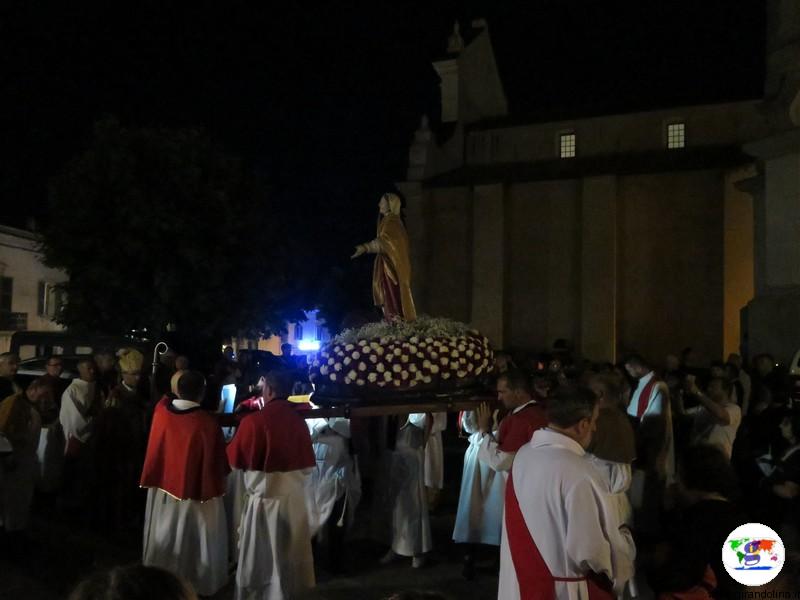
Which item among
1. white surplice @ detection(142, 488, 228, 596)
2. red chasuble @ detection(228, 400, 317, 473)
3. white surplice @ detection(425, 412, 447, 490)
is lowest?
white surplice @ detection(142, 488, 228, 596)

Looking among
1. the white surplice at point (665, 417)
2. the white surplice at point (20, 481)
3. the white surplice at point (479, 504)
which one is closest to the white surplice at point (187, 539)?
the white surplice at point (479, 504)

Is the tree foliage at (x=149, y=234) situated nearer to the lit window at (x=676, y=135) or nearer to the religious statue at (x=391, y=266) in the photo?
the lit window at (x=676, y=135)

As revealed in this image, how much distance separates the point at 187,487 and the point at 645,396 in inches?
209

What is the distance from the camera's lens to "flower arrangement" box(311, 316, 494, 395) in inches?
241

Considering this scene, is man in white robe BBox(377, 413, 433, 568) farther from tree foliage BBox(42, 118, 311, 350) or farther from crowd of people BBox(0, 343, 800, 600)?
tree foliage BBox(42, 118, 311, 350)

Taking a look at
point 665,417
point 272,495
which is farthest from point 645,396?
point 272,495

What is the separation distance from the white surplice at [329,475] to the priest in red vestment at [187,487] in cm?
102

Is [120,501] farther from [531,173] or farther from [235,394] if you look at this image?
[531,173]

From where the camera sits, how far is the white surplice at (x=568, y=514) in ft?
11.0

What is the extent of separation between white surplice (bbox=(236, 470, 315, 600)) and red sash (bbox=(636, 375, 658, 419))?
4.43 m

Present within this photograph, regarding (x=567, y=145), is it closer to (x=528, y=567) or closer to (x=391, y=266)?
(x=391, y=266)

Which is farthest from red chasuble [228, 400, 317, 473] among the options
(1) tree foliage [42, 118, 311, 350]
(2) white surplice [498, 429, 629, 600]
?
(1) tree foliage [42, 118, 311, 350]

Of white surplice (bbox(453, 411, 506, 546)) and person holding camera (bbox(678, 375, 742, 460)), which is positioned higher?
person holding camera (bbox(678, 375, 742, 460))

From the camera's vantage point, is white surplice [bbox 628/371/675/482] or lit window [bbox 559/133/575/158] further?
lit window [bbox 559/133/575/158]
